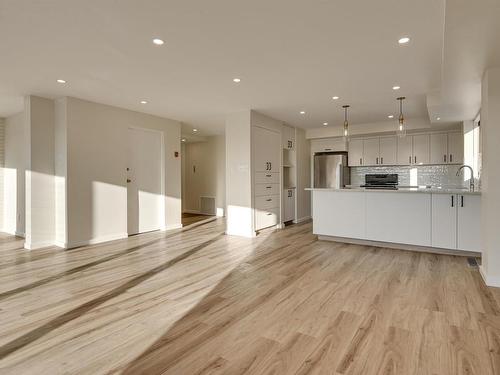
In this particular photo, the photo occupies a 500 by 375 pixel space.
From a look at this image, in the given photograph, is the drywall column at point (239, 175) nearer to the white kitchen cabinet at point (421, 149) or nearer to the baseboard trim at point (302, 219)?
the baseboard trim at point (302, 219)

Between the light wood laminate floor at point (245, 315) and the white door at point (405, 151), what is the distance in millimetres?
3128

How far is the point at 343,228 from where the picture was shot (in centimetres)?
497

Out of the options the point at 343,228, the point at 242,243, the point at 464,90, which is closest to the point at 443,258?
the point at 343,228

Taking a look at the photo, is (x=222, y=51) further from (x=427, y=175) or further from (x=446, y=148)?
(x=427, y=175)

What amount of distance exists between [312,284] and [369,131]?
4.83 metres

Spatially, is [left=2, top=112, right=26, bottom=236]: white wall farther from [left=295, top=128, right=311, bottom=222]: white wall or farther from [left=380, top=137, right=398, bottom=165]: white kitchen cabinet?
[left=380, top=137, right=398, bottom=165]: white kitchen cabinet

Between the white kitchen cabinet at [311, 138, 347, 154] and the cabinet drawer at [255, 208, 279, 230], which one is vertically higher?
the white kitchen cabinet at [311, 138, 347, 154]

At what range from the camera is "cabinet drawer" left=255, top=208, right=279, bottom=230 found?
5843 millimetres

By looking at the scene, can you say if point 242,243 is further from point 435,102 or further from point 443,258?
point 435,102

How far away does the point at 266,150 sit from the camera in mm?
6125

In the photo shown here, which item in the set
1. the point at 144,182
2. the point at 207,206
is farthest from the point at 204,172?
the point at 144,182

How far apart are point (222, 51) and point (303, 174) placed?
505cm

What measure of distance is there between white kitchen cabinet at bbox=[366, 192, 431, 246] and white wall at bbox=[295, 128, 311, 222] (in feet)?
9.23

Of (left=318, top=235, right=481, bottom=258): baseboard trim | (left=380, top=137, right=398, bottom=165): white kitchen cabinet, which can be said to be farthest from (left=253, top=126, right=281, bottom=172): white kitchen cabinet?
(left=380, top=137, right=398, bottom=165): white kitchen cabinet
